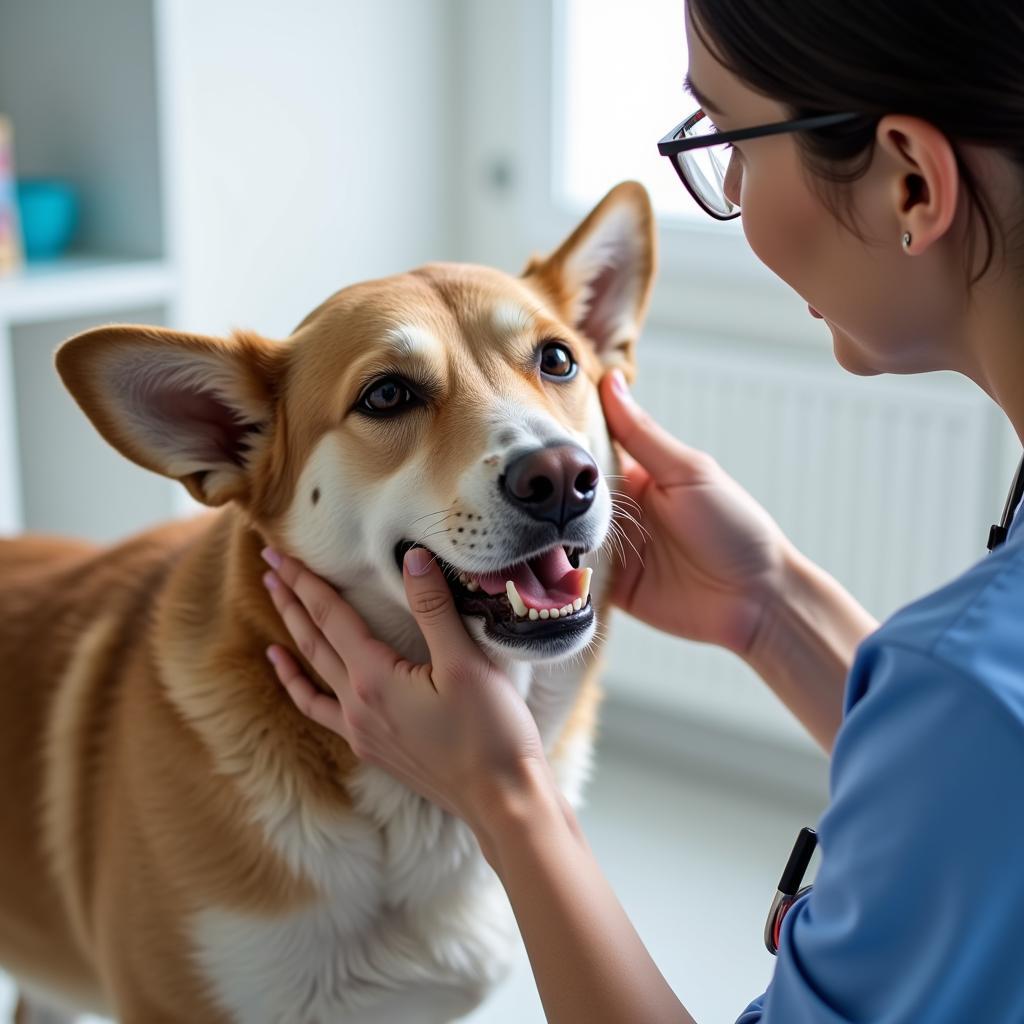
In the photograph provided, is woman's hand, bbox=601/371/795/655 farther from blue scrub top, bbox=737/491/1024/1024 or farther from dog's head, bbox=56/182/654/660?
blue scrub top, bbox=737/491/1024/1024

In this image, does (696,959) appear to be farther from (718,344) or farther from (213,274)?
(213,274)

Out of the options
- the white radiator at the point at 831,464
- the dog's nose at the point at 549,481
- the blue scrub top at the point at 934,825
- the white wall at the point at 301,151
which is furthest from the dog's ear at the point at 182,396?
the white radiator at the point at 831,464

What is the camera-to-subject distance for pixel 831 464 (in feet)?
7.96

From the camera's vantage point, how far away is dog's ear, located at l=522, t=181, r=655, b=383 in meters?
1.34

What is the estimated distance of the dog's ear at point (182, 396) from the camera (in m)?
1.10

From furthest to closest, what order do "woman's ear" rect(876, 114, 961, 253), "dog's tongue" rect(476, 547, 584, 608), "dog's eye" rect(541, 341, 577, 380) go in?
"dog's eye" rect(541, 341, 577, 380)
"dog's tongue" rect(476, 547, 584, 608)
"woman's ear" rect(876, 114, 961, 253)

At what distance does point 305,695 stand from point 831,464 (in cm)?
155

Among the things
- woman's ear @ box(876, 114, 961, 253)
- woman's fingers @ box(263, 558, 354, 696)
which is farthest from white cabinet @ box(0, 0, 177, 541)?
woman's ear @ box(876, 114, 961, 253)

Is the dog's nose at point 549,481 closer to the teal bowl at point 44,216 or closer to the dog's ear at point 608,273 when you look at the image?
the dog's ear at point 608,273

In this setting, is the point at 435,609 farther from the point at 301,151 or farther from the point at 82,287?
the point at 301,151

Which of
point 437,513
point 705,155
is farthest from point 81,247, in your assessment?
point 705,155

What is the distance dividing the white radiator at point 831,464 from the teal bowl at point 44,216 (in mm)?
1190

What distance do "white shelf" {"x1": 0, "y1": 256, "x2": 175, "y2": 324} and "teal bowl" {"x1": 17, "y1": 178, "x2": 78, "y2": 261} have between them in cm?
4

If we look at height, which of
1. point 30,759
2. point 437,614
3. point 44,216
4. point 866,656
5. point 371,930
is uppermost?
point 44,216
